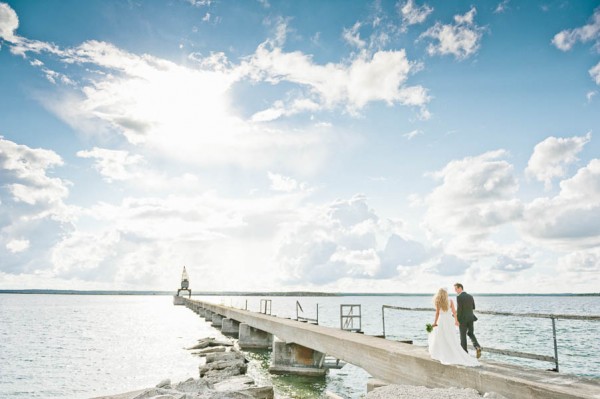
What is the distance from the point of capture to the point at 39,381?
2125 cm

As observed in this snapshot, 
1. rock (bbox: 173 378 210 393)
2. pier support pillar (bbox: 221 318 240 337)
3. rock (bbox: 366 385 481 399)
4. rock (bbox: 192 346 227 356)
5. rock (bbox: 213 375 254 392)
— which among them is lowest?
pier support pillar (bbox: 221 318 240 337)

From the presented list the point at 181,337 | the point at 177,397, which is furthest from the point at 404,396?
the point at 181,337

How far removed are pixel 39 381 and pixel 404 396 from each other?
67.7 feet

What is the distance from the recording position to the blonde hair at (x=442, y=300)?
1023cm

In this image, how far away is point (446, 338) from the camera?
9867mm

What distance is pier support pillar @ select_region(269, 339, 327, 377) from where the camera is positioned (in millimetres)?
19094

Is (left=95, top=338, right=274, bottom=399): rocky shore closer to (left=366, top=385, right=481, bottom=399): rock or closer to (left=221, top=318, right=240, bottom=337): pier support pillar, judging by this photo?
(left=366, top=385, right=481, bottom=399): rock

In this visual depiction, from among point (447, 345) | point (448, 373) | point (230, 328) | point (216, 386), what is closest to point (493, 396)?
point (448, 373)

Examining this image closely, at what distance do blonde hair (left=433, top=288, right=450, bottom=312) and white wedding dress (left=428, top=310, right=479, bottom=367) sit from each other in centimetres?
13

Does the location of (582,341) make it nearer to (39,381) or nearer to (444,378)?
(444,378)

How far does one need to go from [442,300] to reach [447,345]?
1.07 meters

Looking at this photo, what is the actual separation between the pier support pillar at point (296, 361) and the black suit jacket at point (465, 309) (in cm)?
1028

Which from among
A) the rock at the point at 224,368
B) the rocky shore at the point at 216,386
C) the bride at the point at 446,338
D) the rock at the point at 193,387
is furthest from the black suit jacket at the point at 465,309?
the rock at the point at 224,368

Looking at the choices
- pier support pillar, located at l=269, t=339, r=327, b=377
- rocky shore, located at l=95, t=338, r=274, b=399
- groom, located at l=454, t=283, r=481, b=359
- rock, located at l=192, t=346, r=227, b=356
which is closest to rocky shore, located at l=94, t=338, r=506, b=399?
rocky shore, located at l=95, t=338, r=274, b=399
